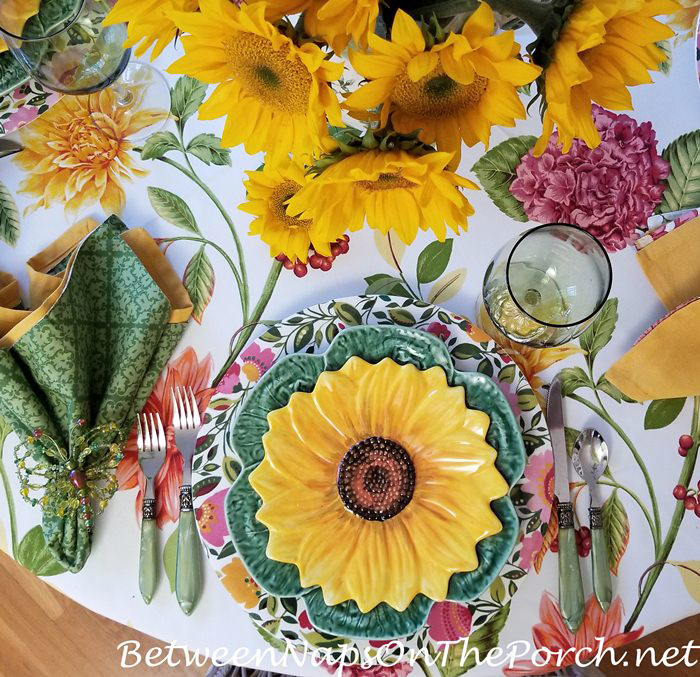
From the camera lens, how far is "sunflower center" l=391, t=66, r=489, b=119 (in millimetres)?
379

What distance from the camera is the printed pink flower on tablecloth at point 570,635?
2.03 ft

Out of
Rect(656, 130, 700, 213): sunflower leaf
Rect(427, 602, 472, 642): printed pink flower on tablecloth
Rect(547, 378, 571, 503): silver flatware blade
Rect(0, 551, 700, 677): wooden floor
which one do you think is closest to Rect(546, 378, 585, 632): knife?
Rect(547, 378, 571, 503): silver flatware blade

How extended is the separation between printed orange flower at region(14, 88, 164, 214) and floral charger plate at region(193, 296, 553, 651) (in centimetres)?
27

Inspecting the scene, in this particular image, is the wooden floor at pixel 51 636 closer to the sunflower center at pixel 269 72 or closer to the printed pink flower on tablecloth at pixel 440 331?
the printed pink flower on tablecloth at pixel 440 331

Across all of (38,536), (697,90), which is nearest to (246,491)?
(38,536)

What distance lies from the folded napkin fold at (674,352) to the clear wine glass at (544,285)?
0.08 metres

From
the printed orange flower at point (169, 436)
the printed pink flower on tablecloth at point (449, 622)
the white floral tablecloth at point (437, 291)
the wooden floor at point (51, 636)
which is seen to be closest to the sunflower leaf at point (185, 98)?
the white floral tablecloth at point (437, 291)

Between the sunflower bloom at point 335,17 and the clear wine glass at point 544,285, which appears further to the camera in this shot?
the clear wine glass at point 544,285

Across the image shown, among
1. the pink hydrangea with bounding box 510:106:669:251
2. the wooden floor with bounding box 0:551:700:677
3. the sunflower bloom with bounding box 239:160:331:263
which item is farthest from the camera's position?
the wooden floor with bounding box 0:551:700:677

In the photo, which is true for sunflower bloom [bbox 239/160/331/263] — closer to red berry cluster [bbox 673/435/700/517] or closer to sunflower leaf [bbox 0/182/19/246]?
sunflower leaf [bbox 0/182/19/246]

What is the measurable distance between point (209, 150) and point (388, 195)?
1.17ft

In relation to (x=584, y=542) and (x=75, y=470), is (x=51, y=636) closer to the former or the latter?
(x=75, y=470)

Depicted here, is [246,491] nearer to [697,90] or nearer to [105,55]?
[105,55]

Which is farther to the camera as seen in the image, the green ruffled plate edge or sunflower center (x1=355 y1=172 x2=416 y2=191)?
the green ruffled plate edge
